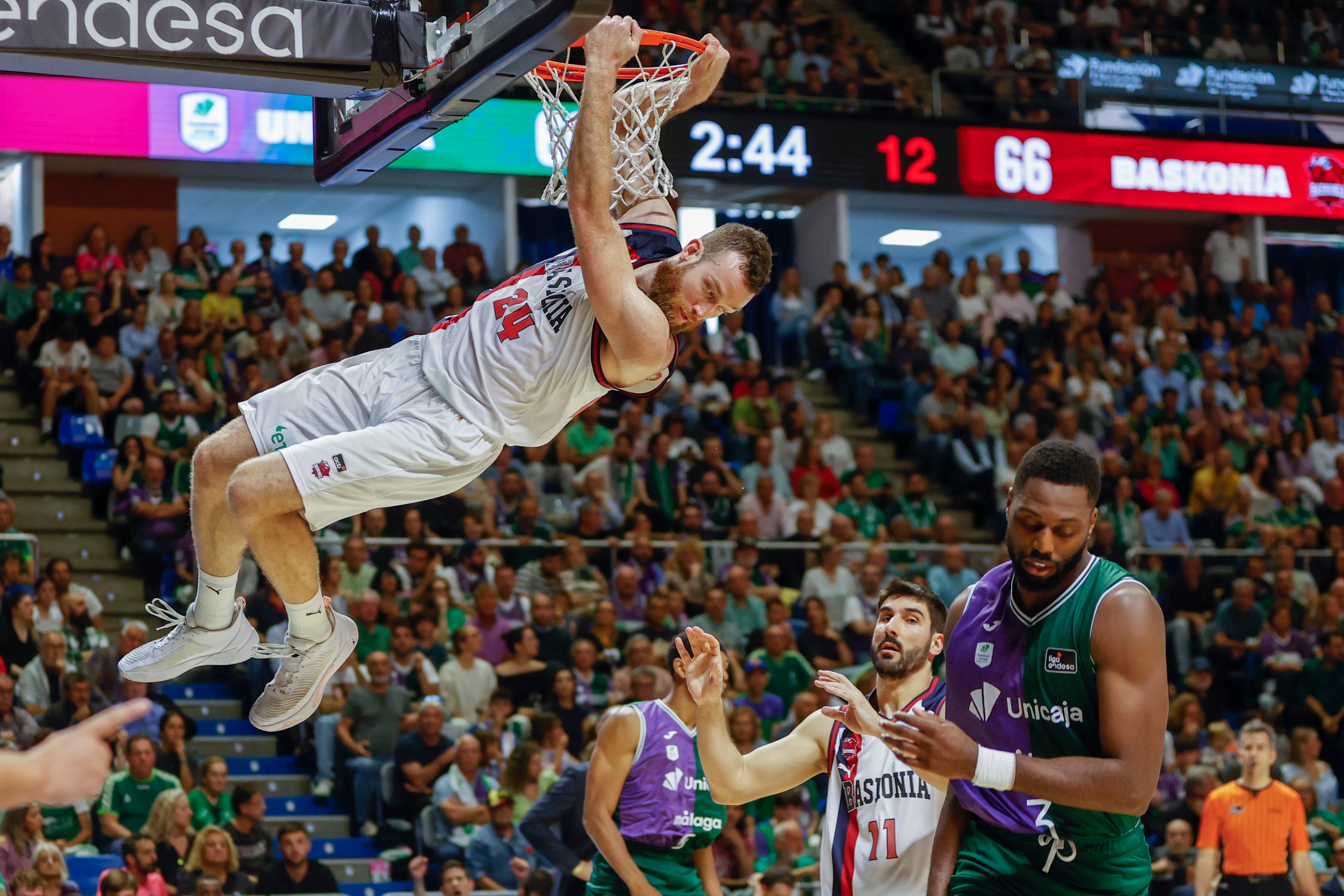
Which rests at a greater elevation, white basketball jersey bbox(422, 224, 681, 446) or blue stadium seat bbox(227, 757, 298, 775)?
white basketball jersey bbox(422, 224, 681, 446)

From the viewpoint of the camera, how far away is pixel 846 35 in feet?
62.5

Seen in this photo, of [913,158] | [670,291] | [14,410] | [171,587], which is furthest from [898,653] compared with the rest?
[913,158]

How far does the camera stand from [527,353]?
5.14m

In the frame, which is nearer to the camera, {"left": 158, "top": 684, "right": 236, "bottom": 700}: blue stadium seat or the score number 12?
{"left": 158, "top": 684, "right": 236, "bottom": 700}: blue stadium seat

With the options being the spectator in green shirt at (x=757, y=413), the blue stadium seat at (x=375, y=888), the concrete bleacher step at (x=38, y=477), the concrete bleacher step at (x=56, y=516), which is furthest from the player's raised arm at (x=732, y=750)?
the spectator in green shirt at (x=757, y=413)

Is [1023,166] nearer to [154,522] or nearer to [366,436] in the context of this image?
[154,522]

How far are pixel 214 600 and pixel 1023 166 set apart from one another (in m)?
14.8

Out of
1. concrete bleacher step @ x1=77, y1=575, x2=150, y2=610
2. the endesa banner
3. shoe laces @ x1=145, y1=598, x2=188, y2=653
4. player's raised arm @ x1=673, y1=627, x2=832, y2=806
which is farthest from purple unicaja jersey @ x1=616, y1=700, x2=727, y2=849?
the endesa banner

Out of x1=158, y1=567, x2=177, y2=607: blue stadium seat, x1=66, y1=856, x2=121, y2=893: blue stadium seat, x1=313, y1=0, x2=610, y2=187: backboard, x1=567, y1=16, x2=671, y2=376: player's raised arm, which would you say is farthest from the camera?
x1=158, y1=567, x2=177, y2=607: blue stadium seat

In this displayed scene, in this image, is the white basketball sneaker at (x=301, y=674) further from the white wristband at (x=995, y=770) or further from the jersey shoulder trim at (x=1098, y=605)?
the jersey shoulder trim at (x=1098, y=605)

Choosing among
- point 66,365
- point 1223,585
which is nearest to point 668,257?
point 66,365

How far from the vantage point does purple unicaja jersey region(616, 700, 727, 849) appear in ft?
25.8

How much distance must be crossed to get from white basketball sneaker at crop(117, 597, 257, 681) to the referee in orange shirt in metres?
7.22

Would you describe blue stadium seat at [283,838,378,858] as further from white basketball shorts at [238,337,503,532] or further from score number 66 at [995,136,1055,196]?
score number 66 at [995,136,1055,196]
